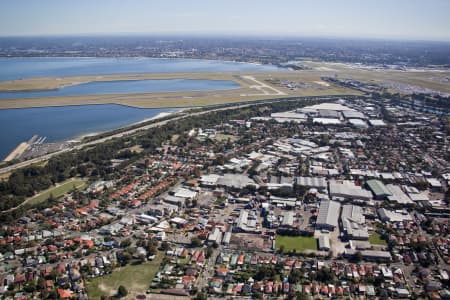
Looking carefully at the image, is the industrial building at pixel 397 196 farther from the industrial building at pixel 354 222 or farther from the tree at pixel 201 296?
the tree at pixel 201 296

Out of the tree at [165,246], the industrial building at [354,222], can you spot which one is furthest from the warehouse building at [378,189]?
the tree at [165,246]

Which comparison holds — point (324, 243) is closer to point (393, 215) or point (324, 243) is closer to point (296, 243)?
point (296, 243)

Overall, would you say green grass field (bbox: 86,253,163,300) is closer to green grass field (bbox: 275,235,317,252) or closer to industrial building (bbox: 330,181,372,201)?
green grass field (bbox: 275,235,317,252)

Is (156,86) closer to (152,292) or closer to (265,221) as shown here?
(265,221)

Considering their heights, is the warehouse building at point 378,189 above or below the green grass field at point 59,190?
above

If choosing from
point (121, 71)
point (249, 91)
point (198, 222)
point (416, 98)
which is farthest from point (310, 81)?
point (198, 222)

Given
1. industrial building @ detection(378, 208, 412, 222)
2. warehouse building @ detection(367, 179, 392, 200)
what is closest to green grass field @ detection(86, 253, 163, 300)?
industrial building @ detection(378, 208, 412, 222)

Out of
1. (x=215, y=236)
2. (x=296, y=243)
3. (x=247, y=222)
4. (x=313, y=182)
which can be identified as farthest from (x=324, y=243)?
(x=313, y=182)
